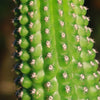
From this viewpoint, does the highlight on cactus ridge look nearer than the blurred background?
Yes

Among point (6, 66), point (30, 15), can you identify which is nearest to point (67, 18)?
point (30, 15)

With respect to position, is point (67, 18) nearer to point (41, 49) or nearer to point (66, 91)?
point (41, 49)

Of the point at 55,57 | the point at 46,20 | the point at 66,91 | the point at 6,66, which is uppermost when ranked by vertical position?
the point at 6,66

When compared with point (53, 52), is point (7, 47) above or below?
above

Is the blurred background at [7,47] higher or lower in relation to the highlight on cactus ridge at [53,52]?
higher

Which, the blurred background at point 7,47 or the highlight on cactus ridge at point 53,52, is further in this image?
the blurred background at point 7,47

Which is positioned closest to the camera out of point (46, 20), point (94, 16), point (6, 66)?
point (46, 20)

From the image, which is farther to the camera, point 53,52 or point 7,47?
point 7,47

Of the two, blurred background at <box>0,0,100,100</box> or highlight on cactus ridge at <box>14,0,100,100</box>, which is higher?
blurred background at <box>0,0,100,100</box>
